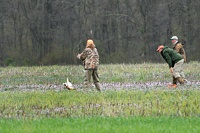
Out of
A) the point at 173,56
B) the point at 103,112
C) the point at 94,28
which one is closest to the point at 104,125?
the point at 103,112

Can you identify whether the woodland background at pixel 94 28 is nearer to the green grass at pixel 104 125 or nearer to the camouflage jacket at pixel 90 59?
the camouflage jacket at pixel 90 59

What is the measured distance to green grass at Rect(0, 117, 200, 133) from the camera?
31.6ft

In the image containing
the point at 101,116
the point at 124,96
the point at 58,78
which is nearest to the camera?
the point at 101,116

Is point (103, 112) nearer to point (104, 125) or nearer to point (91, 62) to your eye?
point (104, 125)

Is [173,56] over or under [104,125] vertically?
over

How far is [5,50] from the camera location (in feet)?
190

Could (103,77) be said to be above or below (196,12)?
below

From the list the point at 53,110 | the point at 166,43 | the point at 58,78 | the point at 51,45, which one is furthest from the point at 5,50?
the point at 53,110

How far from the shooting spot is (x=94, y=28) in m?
60.7

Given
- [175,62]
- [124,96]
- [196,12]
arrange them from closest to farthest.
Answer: [124,96], [175,62], [196,12]

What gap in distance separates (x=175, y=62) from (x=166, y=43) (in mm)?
37832

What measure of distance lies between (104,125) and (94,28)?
167 ft

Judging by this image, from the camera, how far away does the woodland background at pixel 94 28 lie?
52156 millimetres

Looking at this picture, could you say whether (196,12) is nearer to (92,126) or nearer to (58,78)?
(58,78)
